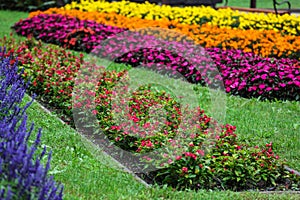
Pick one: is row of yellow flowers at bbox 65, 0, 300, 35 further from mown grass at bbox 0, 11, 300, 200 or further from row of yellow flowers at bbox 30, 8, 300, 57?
mown grass at bbox 0, 11, 300, 200

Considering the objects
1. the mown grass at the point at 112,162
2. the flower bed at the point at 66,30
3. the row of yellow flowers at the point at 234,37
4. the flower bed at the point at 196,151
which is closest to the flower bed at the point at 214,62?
the flower bed at the point at 66,30

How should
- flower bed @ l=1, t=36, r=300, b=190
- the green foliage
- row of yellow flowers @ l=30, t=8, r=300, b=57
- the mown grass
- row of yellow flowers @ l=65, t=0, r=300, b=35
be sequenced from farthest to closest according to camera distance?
1. the green foliage
2. row of yellow flowers @ l=65, t=0, r=300, b=35
3. row of yellow flowers @ l=30, t=8, r=300, b=57
4. flower bed @ l=1, t=36, r=300, b=190
5. the mown grass

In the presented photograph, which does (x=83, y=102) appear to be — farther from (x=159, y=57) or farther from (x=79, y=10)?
(x=79, y=10)

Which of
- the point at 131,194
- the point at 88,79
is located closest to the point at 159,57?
the point at 88,79

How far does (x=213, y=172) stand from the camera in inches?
194

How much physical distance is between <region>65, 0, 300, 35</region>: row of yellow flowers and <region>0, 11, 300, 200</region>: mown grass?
13.0ft

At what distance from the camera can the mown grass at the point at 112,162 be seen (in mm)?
4413

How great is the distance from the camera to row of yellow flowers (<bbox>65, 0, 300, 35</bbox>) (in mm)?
11219

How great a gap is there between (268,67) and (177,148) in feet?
11.4

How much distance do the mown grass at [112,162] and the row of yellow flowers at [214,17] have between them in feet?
13.0

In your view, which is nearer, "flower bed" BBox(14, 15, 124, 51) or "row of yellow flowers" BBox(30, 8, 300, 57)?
"row of yellow flowers" BBox(30, 8, 300, 57)

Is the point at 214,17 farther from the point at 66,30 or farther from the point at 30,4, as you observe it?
the point at 30,4

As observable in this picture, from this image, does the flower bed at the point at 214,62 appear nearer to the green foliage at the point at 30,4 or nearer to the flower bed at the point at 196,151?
the flower bed at the point at 196,151

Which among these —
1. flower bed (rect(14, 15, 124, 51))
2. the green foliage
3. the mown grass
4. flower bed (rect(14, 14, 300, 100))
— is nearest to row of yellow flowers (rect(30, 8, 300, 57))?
flower bed (rect(14, 14, 300, 100))
